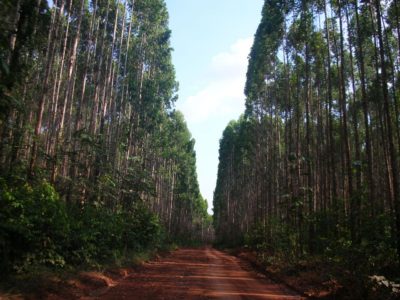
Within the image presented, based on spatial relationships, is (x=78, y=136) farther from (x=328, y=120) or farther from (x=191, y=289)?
(x=328, y=120)

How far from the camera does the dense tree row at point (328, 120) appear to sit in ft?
42.5

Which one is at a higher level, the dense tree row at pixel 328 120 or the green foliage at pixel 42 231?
the dense tree row at pixel 328 120

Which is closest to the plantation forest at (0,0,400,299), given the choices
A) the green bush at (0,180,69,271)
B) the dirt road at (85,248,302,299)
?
the green bush at (0,180,69,271)

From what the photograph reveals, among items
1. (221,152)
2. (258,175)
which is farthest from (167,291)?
(221,152)

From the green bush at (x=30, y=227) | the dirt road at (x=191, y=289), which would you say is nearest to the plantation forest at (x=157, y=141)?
the green bush at (x=30, y=227)

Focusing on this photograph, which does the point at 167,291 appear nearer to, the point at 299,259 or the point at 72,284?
the point at 72,284

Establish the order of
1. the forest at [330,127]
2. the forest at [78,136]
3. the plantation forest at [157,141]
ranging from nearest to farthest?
the forest at [78,136], the plantation forest at [157,141], the forest at [330,127]

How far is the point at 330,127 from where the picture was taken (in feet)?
57.1

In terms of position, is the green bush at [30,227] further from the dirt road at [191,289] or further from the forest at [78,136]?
the dirt road at [191,289]

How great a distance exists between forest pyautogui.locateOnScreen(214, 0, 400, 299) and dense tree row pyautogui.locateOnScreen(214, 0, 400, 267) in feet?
0.19

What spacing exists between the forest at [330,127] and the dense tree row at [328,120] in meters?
0.06

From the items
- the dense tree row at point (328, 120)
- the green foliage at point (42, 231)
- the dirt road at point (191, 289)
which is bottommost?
the dirt road at point (191, 289)

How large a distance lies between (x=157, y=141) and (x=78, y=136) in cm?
2283

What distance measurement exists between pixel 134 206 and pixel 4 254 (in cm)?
1674
